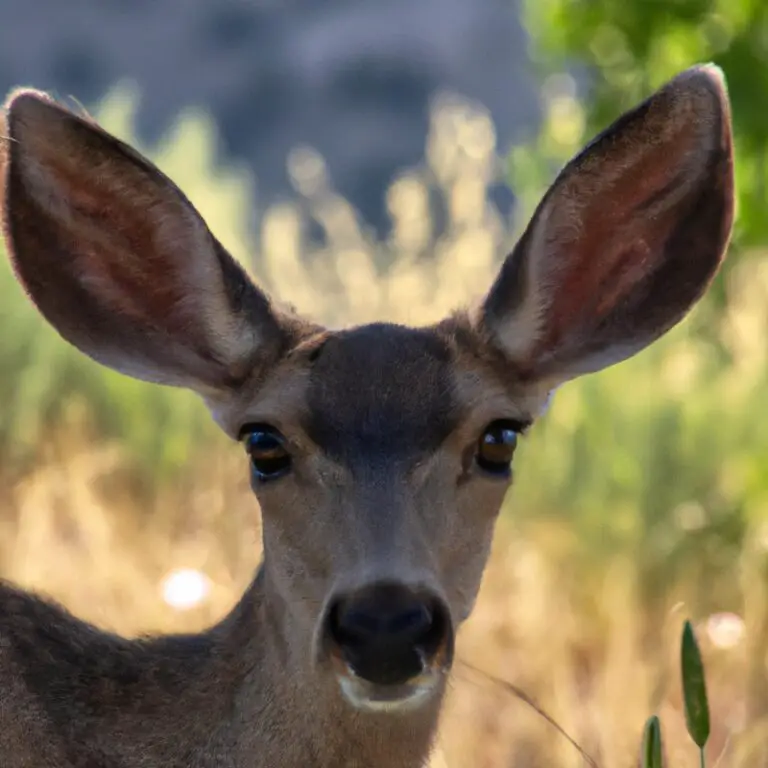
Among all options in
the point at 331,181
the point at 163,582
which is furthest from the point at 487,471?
the point at 331,181

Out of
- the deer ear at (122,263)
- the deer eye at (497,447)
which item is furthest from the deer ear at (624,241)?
the deer ear at (122,263)

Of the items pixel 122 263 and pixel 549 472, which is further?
pixel 549 472

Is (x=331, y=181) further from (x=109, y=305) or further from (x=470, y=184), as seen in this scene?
(x=109, y=305)

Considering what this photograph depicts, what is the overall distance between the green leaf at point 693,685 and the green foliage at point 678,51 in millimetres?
3760

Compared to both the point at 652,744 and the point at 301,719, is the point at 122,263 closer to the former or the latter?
the point at 301,719

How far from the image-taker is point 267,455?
3754mm

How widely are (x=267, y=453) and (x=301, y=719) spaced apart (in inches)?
22.4

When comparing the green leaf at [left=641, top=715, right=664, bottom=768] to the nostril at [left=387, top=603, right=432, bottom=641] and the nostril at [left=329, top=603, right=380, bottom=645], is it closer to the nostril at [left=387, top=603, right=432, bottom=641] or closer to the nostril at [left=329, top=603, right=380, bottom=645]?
the nostril at [left=387, top=603, right=432, bottom=641]

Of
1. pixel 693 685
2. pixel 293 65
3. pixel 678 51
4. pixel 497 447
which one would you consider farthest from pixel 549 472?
pixel 293 65

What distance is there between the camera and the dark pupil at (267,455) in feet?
12.3

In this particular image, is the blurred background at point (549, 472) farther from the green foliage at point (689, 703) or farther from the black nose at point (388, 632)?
the black nose at point (388, 632)

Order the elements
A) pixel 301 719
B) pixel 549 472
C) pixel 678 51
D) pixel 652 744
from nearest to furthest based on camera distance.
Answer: pixel 652 744
pixel 301 719
pixel 678 51
pixel 549 472

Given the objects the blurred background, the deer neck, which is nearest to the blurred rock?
the blurred background

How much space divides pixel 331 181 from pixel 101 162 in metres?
14.9
